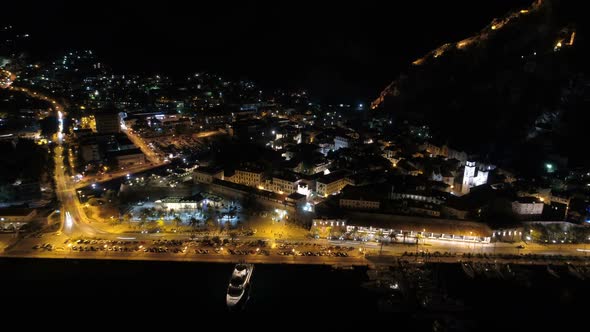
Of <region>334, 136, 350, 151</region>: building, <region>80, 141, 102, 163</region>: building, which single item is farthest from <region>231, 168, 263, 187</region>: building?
<region>80, 141, 102, 163</region>: building

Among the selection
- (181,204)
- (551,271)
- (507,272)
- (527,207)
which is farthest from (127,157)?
(551,271)

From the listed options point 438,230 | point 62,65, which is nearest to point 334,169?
point 438,230

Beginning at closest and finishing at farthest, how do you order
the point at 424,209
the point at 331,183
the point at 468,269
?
the point at 468,269 → the point at 424,209 → the point at 331,183

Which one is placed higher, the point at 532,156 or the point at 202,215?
the point at 532,156

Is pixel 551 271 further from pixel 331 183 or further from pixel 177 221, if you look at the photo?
pixel 177 221

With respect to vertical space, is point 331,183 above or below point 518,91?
below

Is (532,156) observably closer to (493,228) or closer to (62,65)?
(493,228)
